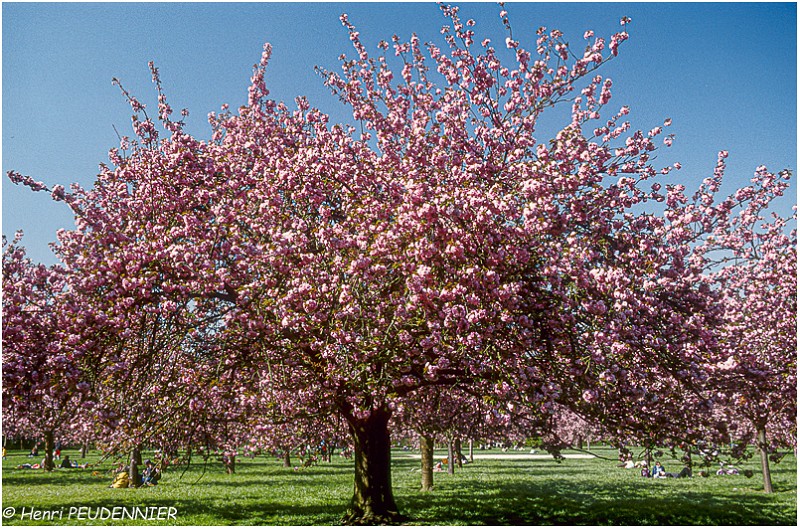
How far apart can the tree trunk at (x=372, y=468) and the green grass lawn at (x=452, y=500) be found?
2.76ft

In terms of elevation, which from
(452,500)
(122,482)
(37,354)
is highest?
(37,354)

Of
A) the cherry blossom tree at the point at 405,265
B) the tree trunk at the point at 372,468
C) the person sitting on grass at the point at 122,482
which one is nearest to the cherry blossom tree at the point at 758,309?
the cherry blossom tree at the point at 405,265

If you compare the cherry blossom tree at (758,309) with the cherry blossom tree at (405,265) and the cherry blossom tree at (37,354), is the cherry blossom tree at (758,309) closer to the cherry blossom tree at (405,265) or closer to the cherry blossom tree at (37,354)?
the cherry blossom tree at (405,265)

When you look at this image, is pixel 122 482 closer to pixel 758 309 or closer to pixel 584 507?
pixel 584 507

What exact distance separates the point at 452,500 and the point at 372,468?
7.66m

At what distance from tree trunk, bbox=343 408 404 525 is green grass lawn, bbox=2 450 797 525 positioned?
841mm

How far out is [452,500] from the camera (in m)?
22.9

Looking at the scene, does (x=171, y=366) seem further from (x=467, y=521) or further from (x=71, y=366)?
(x=467, y=521)

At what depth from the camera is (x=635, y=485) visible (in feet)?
104

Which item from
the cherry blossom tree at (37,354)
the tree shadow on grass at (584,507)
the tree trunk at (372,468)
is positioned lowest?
the tree shadow on grass at (584,507)

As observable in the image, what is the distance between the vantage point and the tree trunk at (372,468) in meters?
16.2

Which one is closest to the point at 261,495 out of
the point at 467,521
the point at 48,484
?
the point at 467,521

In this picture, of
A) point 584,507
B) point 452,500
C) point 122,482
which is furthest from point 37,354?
point 122,482

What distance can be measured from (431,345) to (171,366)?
5.99 m
